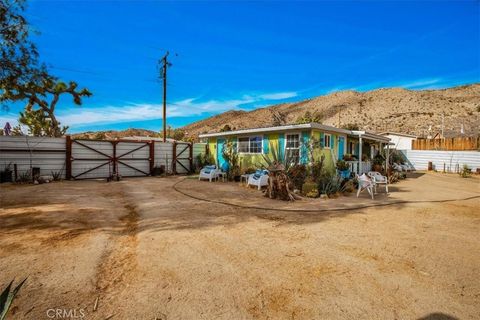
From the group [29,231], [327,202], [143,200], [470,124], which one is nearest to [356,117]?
[470,124]

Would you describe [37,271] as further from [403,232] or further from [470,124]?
[470,124]

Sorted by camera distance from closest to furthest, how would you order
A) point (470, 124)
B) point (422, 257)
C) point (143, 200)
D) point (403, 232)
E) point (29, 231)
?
point (422, 257) < point (29, 231) < point (403, 232) < point (143, 200) < point (470, 124)

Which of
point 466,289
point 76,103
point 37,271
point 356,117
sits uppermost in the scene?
point 356,117

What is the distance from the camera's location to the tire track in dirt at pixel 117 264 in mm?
Result: 2578

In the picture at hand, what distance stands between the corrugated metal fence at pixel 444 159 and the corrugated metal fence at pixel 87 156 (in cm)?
2028

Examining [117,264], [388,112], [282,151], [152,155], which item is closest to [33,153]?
[152,155]

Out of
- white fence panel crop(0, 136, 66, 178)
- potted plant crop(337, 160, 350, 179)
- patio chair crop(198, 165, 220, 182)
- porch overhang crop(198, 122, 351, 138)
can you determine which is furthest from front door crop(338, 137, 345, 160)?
white fence panel crop(0, 136, 66, 178)

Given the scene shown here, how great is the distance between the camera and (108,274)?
2977 mm

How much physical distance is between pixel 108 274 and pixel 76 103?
61.9 feet

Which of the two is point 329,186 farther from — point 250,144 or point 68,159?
point 68,159

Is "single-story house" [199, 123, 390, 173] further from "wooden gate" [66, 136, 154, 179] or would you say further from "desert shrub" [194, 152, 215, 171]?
"wooden gate" [66, 136, 154, 179]

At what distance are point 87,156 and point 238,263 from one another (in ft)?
41.1

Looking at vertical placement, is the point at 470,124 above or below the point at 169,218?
above

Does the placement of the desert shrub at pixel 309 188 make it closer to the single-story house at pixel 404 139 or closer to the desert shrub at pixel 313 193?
the desert shrub at pixel 313 193
